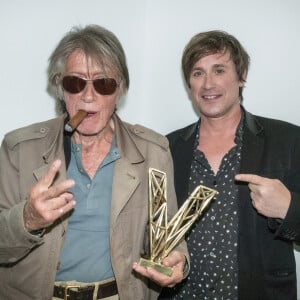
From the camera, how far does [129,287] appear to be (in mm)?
1473

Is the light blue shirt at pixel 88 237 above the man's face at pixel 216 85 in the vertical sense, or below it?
below

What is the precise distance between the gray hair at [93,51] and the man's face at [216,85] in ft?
1.43

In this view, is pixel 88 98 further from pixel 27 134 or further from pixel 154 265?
pixel 154 265

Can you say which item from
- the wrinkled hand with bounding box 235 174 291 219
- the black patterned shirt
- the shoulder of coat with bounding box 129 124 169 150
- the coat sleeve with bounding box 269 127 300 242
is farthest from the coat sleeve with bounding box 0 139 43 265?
the coat sleeve with bounding box 269 127 300 242

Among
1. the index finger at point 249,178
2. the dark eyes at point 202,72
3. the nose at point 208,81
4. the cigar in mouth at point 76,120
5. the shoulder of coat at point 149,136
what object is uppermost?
the dark eyes at point 202,72

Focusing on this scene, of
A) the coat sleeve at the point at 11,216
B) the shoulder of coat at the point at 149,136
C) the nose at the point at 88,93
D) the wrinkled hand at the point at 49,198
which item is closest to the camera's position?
the wrinkled hand at the point at 49,198

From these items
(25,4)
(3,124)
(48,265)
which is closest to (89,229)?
(48,265)

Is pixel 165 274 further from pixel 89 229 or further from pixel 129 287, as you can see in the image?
pixel 89 229

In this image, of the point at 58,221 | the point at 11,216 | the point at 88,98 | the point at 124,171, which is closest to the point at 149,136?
the point at 124,171

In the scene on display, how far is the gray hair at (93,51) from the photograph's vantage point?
152 cm

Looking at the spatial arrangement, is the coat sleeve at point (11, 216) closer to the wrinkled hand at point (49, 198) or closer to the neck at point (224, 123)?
the wrinkled hand at point (49, 198)

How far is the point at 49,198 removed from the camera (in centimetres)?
114

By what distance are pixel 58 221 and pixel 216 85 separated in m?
1.00

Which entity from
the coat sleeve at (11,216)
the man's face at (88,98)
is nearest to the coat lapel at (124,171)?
the man's face at (88,98)
